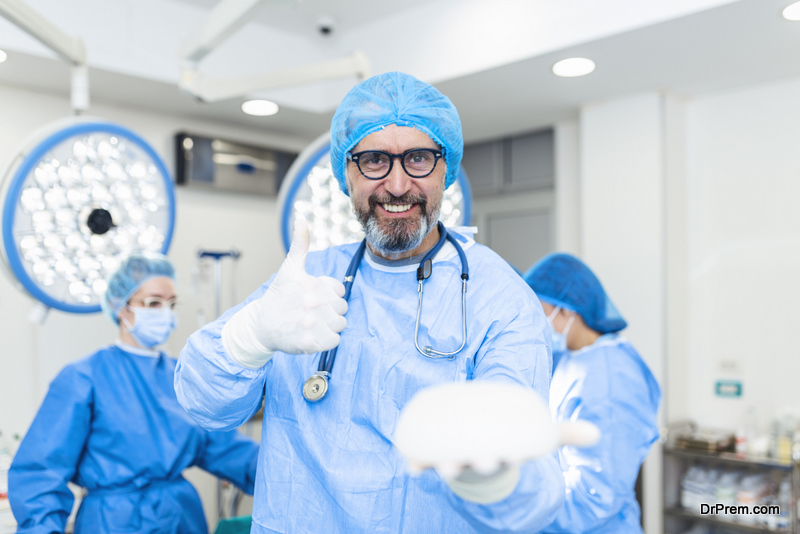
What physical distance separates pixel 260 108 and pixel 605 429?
8.15ft

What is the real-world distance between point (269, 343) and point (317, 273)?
0.33 metres

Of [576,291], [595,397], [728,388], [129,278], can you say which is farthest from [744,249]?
[129,278]

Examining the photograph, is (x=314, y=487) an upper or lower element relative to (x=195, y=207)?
lower

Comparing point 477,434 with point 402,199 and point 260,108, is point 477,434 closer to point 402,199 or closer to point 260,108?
point 402,199

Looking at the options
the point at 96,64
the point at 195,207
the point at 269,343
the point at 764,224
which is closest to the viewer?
the point at 269,343

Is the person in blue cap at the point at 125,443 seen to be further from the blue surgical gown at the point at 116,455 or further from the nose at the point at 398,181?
the nose at the point at 398,181

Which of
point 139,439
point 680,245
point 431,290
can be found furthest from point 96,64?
point 680,245

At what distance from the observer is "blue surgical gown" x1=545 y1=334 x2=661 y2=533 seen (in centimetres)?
167

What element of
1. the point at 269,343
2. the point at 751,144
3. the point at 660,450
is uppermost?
the point at 751,144

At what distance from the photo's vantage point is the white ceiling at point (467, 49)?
2447 millimetres

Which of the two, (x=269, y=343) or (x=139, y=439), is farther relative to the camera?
(x=139, y=439)

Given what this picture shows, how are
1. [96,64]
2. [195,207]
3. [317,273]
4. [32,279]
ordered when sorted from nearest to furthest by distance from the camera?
[317,273] < [32,279] < [96,64] < [195,207]

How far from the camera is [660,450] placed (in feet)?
9.77

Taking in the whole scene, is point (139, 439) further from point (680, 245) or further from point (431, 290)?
point (680, 245)
